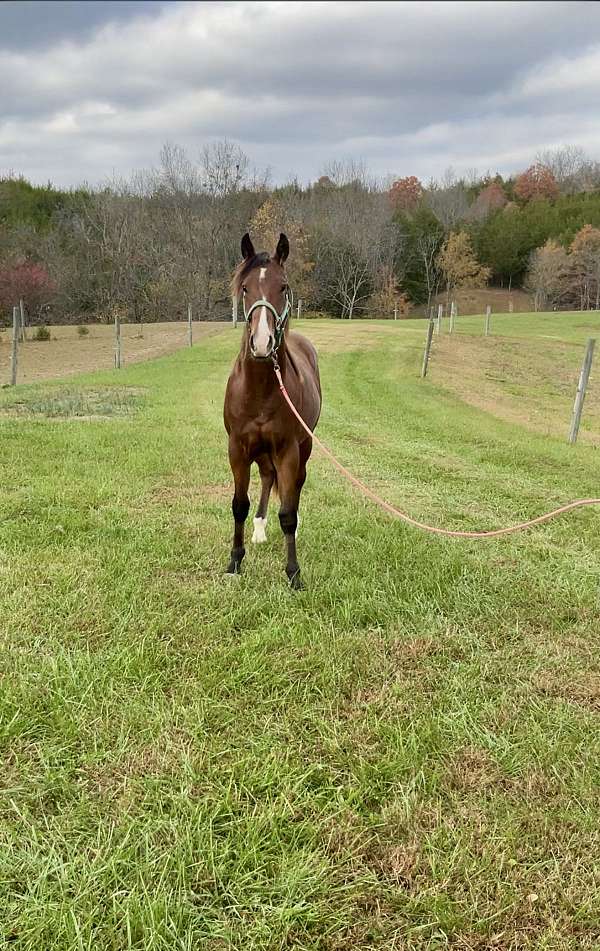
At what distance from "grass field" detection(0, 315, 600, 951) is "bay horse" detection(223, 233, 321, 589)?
0.52 meters

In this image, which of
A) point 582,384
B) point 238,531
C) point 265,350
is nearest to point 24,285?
point 582,384

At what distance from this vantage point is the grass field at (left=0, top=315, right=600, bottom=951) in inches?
68.5

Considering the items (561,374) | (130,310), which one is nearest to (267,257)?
(561,374)

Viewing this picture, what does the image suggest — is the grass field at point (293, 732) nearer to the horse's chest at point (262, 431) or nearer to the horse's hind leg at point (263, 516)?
the horse's hind leg at point (263, 516)

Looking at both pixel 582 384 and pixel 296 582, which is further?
pixel 582 384

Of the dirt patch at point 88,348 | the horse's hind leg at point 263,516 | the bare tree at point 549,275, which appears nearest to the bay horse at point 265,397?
the horse's hind leg at point 263,516

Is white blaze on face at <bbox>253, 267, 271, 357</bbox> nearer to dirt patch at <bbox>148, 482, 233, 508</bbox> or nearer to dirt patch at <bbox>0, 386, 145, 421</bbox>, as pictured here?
dirt patch at <bbox>148, 482, 233, 508</bbox>

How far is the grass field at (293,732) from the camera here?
5.71ft

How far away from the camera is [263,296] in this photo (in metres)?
3.50

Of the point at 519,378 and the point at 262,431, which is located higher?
the point at 262,431

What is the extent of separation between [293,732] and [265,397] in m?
2.08

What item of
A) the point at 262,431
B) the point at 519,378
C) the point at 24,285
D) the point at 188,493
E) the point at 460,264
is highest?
the point at 460,264

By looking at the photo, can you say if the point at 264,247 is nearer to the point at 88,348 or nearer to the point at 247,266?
the point at 88,348

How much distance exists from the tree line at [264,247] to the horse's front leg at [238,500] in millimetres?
41292
